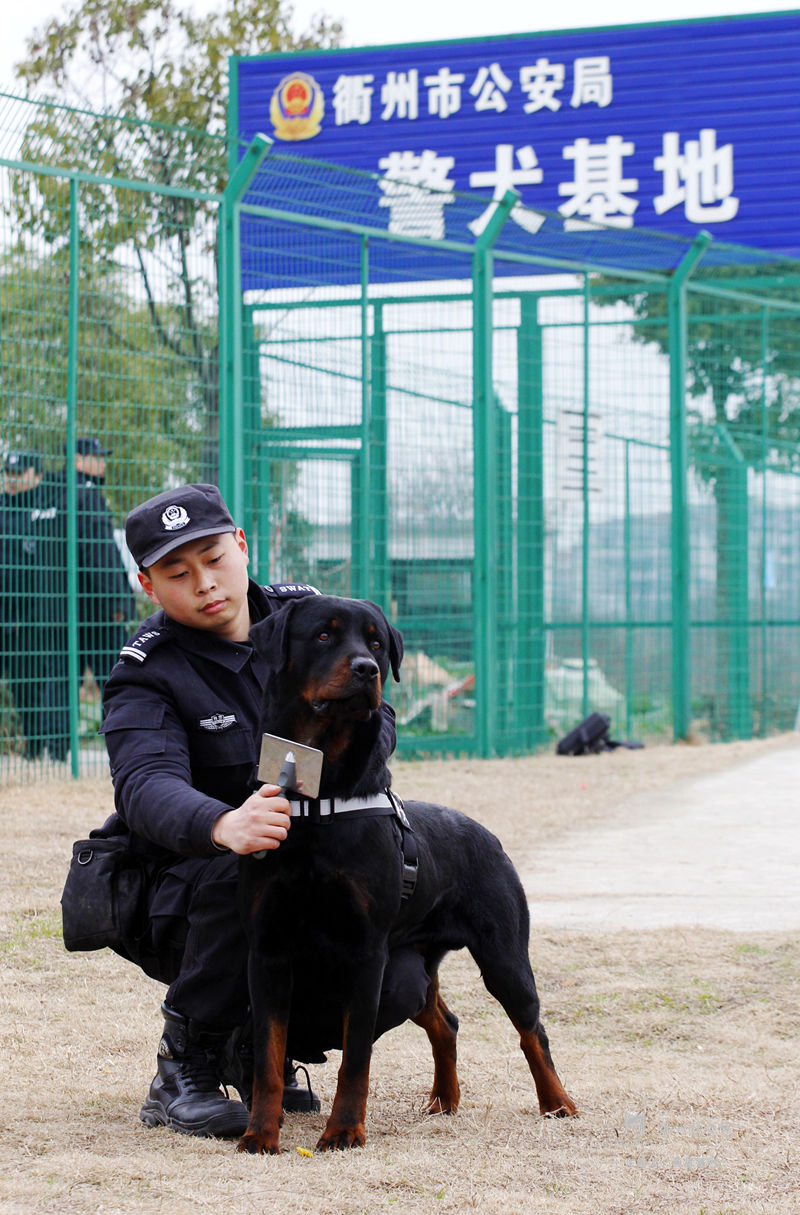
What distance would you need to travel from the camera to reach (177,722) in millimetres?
2961

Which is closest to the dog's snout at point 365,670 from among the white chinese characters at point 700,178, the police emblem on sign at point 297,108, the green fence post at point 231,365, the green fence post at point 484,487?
the green fence post at point 231,365

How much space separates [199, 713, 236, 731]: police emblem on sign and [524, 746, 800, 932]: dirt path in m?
2.32

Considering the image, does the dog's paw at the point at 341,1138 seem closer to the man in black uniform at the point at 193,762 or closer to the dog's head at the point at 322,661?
the man in black uniform at the point at 193,762

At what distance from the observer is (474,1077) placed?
3.45 metres

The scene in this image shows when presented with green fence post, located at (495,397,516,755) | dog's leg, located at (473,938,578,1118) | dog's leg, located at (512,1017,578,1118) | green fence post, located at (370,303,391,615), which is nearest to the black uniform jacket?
dog's leg, located at (473,938,578,1118)

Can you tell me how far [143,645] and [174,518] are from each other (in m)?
0.28

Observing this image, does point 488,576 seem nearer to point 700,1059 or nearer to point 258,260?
point 258,260

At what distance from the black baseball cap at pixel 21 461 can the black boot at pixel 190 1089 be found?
4.89 metres

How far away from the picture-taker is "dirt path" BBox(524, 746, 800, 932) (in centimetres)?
516

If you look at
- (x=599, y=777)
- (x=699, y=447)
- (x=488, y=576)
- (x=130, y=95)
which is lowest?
(x=599, y=777)

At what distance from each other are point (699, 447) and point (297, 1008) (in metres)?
9.88

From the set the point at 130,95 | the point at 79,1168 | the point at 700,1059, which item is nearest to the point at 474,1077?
the point at 700,1059

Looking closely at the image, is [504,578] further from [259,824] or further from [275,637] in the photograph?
[259,824]

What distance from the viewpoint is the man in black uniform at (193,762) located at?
287cm
